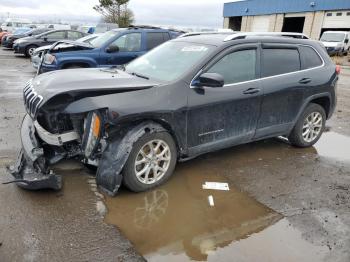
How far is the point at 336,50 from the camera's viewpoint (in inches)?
1097

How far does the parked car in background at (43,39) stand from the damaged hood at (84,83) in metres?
14.5

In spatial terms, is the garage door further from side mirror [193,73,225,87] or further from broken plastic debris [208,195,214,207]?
broken plastic debris [208,195,214,207]

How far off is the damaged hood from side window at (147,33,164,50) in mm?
5799

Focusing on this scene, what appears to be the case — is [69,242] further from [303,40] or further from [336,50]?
[336,50]

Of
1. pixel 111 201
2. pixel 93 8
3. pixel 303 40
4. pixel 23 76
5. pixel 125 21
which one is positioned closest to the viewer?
pixel 111 201

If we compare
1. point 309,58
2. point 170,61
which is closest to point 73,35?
point 170,61

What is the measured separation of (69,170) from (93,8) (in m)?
42.2

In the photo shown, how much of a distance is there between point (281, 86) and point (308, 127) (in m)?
1.13

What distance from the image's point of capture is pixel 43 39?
18.3m

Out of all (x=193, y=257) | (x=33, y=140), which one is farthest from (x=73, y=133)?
(x=193, y=257)

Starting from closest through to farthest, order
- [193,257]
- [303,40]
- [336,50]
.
A: [193,257] → [303,40] → [336,50]

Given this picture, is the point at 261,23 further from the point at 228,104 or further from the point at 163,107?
the point at 163,107

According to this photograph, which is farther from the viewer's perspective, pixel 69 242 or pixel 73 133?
pixel 73 133

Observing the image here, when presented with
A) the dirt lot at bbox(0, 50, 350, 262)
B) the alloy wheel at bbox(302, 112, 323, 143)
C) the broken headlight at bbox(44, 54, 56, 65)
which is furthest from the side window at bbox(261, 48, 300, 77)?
the broken headlight at bbox(44, 54, 56, 65)
